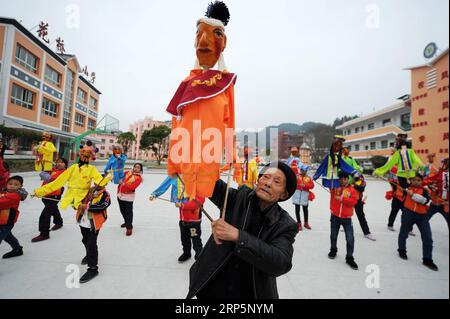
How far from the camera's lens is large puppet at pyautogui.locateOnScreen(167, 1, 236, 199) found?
4.20 feet

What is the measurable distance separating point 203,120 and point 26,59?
75.3 ft

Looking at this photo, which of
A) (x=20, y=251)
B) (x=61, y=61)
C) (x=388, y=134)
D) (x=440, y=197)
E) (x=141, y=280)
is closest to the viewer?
(x=141, y=280)

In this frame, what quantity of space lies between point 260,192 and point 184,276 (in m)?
2.13

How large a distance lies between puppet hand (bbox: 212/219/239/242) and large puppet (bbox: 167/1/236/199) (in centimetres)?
24

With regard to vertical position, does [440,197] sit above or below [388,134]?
below

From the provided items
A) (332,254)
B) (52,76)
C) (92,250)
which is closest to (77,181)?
(92,250)

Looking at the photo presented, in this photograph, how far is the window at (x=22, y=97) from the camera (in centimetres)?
1498

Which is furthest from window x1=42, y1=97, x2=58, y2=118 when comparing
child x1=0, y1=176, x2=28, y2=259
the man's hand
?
the man's hand

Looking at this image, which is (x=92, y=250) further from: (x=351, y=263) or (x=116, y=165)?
(x=351, y=263)

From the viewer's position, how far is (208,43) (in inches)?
58.0

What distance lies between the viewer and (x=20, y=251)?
10.1ft

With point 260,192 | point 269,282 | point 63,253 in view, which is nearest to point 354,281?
point 269,282

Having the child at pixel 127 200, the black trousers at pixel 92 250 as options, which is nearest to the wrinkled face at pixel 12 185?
the black trousers at pixel 92 250
